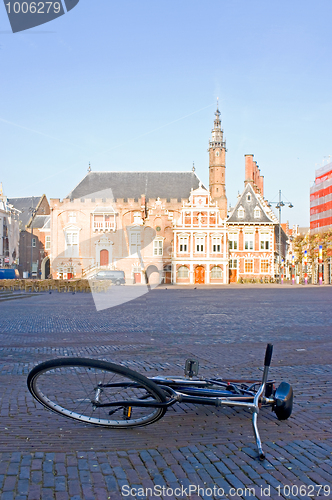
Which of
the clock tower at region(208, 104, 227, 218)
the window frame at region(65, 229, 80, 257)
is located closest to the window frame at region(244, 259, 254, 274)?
→ the clock tower at region(208, 104, 227, 218)

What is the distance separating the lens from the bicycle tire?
4059 millimetres

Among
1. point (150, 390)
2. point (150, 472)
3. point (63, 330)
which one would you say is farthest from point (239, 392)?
point (63, 330)

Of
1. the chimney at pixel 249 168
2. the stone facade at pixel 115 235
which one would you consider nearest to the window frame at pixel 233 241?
the stone facade at pixel 115 235

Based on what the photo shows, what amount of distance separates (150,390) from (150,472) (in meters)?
0.74

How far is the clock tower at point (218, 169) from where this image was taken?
219 feet

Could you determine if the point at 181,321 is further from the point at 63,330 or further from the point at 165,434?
the point at 165,434

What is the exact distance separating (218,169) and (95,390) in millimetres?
64578

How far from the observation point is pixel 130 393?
4.54 meters

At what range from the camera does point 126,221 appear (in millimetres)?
64500

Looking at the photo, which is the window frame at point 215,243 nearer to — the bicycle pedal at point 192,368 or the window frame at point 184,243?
the window frame at point 184,243

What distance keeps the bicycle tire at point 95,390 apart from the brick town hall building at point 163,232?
55442 mm

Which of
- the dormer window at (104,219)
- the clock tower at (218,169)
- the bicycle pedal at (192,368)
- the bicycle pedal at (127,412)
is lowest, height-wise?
the bicycle pedal at (127,412)

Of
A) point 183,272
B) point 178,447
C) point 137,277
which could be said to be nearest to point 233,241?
point 183,272

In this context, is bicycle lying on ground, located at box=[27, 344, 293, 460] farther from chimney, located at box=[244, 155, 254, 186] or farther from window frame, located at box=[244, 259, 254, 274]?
chimney, located at box=[244, 155, 254, 186]
